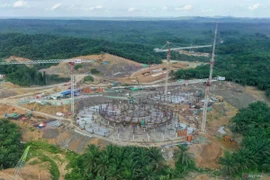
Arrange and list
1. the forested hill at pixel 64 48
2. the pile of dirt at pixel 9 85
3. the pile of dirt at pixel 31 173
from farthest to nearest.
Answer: the forested hill at pixel 64 48 → the pile of dirt at pixel 9 85 → the pile of dirt at pixel 31 173

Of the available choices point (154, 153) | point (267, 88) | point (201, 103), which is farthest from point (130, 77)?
point (154, 153)

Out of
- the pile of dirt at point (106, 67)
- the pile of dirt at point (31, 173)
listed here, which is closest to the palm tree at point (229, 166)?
the pile of dirt at point (31, 173)

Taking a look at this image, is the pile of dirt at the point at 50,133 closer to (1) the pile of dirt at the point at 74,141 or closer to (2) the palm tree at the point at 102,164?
(1) the pile of dirt at the point at 74,141

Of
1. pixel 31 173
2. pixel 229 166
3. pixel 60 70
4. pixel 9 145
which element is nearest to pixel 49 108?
pixel 9 145

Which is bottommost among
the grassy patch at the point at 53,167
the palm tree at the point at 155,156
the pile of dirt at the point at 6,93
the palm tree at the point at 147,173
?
the grassy patch at the point at 53,167

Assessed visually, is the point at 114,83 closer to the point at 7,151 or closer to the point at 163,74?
the point at 163,74

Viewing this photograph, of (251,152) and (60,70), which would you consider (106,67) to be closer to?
(60,70)

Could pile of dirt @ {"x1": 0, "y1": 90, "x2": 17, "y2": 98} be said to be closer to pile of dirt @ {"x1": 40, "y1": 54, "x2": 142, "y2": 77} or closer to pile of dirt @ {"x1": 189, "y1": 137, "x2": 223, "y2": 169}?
pile of dirt @ {"x1": 40, "y1": 54, "x2": 142, "y2": 77}
